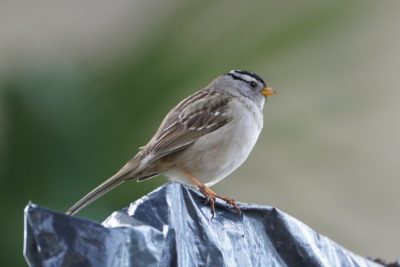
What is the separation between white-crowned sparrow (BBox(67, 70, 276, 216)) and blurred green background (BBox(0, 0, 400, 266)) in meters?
0.63

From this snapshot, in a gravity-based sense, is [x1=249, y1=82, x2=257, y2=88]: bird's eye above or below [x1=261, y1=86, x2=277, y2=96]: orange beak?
above

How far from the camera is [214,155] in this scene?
3.28 metres

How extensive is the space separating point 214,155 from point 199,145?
0.07 meters

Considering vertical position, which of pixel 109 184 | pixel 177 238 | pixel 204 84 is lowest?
pixel 109 184

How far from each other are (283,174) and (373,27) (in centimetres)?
85

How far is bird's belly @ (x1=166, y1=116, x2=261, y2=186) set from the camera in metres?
3.28

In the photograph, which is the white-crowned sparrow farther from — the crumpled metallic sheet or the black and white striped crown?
the crumpled metallic sheet

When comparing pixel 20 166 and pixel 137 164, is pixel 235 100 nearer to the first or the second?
pixel 137 164

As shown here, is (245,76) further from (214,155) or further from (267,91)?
(214,155)

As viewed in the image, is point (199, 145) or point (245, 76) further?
point (245, 76)

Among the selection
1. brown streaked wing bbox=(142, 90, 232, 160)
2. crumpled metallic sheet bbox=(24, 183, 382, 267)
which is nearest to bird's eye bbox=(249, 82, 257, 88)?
brown streaked wing bbox=(142, 90, 232, 160)

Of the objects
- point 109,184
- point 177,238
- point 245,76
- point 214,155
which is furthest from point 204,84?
point 177,238

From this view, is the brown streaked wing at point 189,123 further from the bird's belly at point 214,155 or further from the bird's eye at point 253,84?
the bird's eye at point 253,84

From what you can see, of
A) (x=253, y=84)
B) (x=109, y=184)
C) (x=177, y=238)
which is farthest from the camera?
(x=253, y=84)
